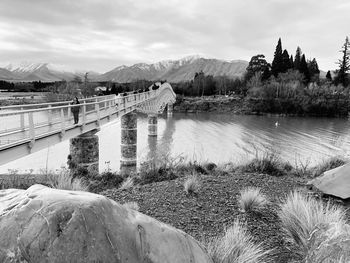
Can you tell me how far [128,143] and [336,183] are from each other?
24493mm

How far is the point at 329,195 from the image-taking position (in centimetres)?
664

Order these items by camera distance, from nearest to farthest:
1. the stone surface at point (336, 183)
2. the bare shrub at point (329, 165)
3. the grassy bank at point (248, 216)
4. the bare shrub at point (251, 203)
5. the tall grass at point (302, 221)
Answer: the grassy bank at point (248, 216) → the tall grass at point (302, 221) → the bare shrub at point (251, 203) → the stone surface at point (336, 183) → the bare shrub at point (329, 165)

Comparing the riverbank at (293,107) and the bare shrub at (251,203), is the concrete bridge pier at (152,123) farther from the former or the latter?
the riverbank at (293,107)

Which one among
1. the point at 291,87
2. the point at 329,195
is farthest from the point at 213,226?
the point at 291,87

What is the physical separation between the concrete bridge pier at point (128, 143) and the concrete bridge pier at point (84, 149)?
8.00 meters

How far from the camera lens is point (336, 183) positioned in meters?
6.77

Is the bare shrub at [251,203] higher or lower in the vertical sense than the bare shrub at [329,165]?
higher

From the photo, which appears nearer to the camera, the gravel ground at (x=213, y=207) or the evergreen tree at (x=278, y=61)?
the gravel ground at (x=213, y=207)

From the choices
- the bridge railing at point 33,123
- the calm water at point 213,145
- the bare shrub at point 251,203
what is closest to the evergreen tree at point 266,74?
the calm water at point 213,145

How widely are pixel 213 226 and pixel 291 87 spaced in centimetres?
8586

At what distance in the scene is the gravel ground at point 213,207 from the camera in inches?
187

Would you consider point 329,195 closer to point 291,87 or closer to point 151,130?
point 151,130

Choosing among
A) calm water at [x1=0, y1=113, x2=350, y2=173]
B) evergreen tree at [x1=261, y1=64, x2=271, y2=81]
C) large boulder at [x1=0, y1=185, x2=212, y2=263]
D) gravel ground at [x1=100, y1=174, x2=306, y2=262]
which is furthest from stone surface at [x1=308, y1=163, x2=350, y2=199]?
evergreen tree at [x1=261, y1=64, x2=271, y2=81]

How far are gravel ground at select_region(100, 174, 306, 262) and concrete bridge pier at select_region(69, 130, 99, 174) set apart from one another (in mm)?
12738
